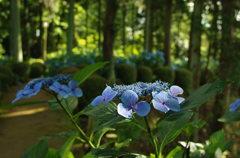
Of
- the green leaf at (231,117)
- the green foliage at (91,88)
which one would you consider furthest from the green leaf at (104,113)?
the green foliage at (91,88)

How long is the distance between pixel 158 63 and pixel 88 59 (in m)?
3.07

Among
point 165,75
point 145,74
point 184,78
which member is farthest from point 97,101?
point 184,78

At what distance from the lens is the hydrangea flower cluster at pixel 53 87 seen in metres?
0.87

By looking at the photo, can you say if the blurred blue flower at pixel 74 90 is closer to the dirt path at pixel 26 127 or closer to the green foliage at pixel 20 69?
the dirt path at pixel 26 127

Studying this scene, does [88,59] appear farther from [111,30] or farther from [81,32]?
[81,32]

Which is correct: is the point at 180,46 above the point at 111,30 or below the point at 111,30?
below

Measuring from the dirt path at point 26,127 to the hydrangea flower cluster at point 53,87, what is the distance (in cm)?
221

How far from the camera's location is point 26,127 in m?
4.14

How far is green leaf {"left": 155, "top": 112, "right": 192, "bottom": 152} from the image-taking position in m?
0.77

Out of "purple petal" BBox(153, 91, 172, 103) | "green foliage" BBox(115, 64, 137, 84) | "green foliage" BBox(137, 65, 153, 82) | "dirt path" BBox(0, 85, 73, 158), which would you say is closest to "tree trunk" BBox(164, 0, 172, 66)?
"green foliage" BBox(137, 65, 153, 82)

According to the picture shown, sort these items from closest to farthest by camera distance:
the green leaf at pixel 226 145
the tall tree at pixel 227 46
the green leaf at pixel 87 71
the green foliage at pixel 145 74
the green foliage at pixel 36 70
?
1. the green leaf at pixel 87 71
2. the green leaf at pixel 226 145
3. the tall tree at pixel 227 46
4. the green foliage at pixel 145 74
5. the green foliage at pixel 36 70

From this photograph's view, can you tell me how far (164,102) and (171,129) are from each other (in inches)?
9.4

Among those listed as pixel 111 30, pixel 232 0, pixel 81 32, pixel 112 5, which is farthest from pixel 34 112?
pixel 81 32

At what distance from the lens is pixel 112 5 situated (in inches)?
201
